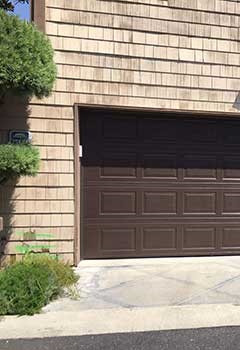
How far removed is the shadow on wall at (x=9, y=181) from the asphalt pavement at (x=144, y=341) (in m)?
3.08

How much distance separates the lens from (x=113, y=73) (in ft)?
27.8

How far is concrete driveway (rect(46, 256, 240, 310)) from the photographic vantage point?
253 inches

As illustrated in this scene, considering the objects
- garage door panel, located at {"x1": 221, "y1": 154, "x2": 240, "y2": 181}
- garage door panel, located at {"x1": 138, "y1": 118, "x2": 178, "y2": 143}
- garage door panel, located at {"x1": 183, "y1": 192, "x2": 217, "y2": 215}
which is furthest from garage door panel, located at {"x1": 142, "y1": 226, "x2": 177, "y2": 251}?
garage door panel, located at {"x1": 138, "y1": 118, "x2": 178, "y2": 143}

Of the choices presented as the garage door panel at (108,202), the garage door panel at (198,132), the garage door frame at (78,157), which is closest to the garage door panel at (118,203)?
the garage door panel at (108,202)

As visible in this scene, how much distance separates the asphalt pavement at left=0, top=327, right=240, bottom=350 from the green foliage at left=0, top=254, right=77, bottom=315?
0.82m

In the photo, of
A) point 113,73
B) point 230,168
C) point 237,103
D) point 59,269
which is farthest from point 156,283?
point 237,103

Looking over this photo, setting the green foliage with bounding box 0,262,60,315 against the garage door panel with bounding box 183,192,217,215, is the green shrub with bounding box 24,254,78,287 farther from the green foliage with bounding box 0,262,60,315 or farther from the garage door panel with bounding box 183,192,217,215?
the garage door panel with bounding box 183,192,217,215

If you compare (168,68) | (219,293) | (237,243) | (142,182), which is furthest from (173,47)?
(219,293)

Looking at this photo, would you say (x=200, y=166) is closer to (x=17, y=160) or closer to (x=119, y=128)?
(x=119, y=128)

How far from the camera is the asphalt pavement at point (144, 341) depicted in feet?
16.3

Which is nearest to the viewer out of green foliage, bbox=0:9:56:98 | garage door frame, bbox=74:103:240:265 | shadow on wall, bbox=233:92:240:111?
green foliage, bbox=0:9:56:98

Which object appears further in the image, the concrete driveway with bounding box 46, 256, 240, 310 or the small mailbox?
the small mailbox

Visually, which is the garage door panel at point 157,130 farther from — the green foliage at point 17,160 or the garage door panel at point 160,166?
the green foliage at point 17,160

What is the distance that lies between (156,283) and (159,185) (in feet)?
6.99
